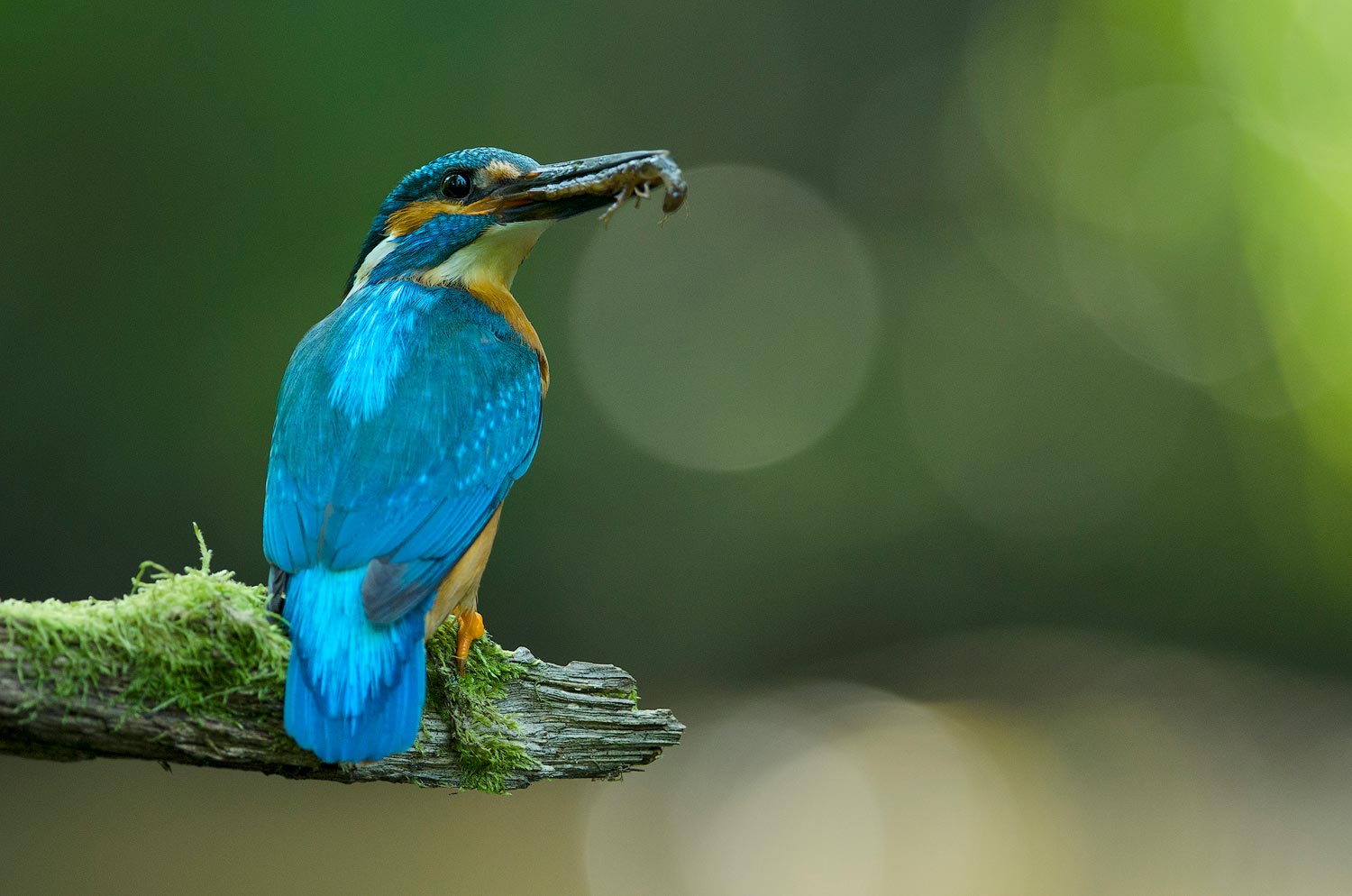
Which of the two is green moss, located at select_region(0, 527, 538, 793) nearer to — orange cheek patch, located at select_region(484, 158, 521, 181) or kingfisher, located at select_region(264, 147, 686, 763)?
kingfisher, located at select_region(264, 147, 686, 763)

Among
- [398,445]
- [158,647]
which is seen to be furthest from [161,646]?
[398,445]

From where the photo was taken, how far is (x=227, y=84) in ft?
28.6

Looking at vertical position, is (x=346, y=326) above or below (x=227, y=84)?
below

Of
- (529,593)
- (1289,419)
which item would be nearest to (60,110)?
(529,593)

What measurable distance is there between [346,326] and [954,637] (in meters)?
9.44

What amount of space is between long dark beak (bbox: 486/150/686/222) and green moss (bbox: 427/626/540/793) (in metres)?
1.29

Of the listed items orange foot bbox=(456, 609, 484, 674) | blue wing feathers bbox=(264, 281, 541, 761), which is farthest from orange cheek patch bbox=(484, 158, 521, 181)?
orange foot bbox=(456, 609, 484, 674)

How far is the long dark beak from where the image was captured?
10.9 ft

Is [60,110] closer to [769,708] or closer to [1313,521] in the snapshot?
[769,708]

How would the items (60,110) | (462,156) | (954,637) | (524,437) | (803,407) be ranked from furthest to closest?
(954,637), (803,407), (60,110), (462,156), (524,437)

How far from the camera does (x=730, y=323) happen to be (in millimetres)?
10648

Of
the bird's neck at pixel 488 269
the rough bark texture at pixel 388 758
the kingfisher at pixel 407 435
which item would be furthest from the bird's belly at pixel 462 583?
the bird's neck at pixel 488 269

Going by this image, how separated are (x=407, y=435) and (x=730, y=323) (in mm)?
7733

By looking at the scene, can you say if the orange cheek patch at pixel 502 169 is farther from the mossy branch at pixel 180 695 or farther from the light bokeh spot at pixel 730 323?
the light bokeh spot at pixel 730 323
